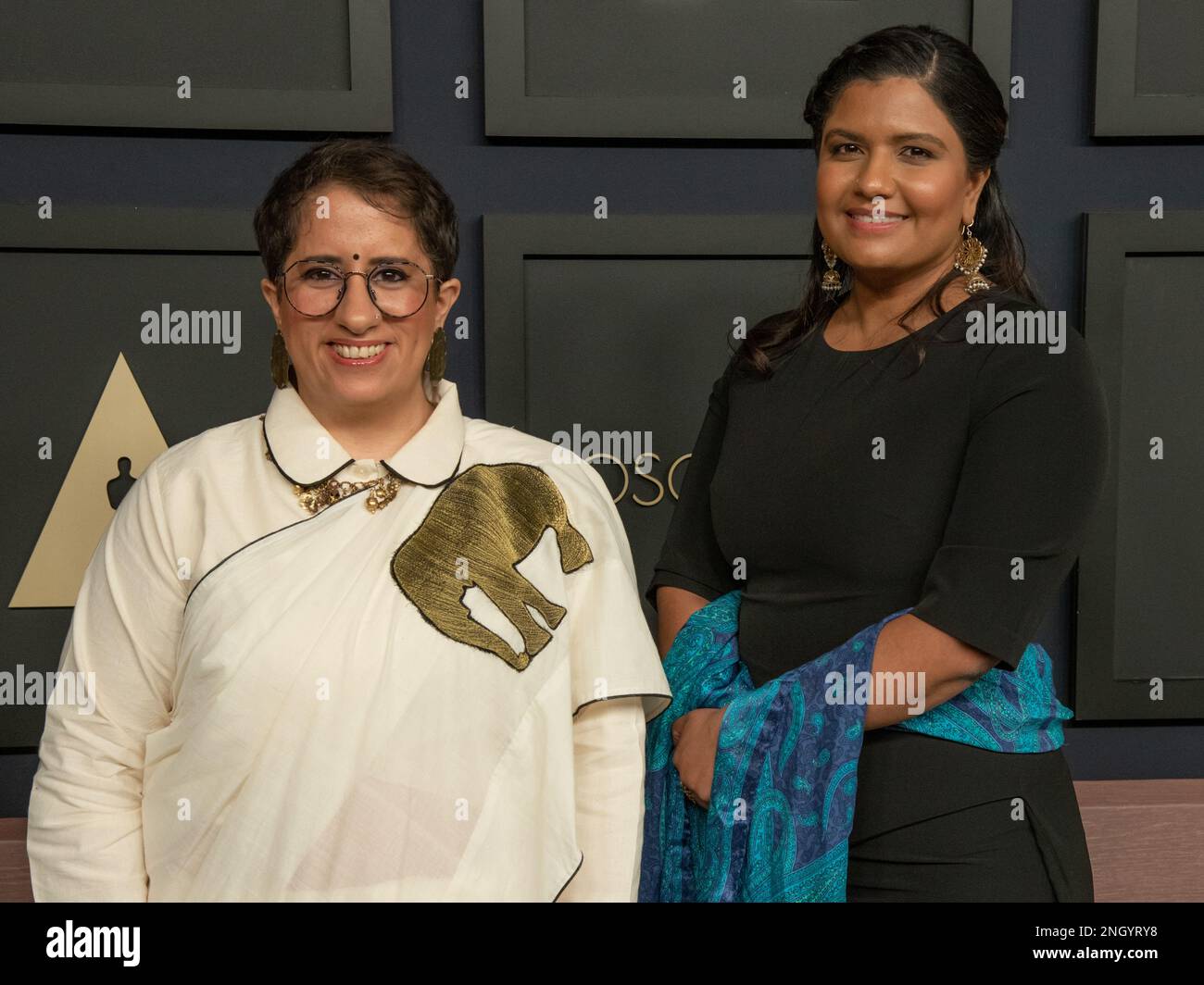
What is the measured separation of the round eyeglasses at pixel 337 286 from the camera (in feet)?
4.06

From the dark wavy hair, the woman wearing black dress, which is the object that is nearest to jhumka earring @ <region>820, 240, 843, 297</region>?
the woman wearing black dress

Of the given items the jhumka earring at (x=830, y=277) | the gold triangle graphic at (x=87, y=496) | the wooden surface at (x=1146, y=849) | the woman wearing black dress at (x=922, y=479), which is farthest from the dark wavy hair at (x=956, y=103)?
the gold triangle graphic at (x=87, y=496)

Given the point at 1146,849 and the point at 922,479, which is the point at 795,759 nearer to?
the point at 922,479

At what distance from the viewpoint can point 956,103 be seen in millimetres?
1337

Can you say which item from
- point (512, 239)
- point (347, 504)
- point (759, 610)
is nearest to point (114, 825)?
point (347, 504)

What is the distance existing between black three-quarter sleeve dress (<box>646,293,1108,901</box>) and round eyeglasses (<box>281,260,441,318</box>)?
1.51 feet

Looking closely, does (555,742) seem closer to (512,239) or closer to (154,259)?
(512,239)

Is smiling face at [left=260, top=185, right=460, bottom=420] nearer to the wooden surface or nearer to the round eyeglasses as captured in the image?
the round eyeglasses

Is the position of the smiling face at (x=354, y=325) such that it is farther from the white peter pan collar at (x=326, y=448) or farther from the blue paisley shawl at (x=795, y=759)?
the blue paisley shawl at (x=795, y=759)

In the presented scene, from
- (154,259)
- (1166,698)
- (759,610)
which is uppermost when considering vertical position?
(154,259)

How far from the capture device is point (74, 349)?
196 cm

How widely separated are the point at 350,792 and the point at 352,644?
0.14 m

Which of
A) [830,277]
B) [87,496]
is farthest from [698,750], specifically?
[87,496]

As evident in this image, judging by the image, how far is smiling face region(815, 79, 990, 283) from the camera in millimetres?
1340
